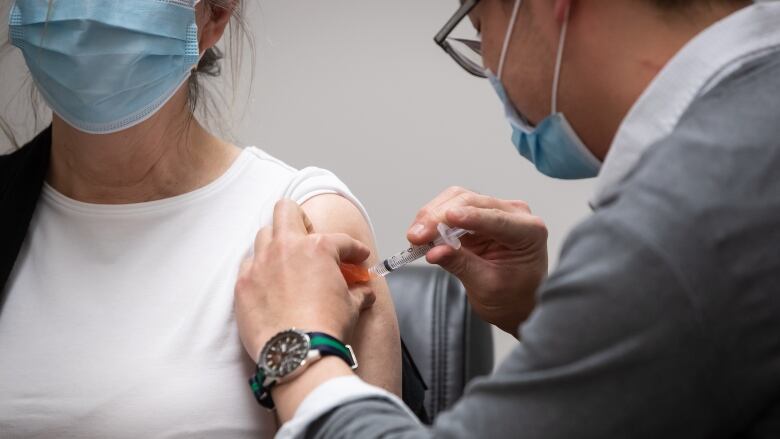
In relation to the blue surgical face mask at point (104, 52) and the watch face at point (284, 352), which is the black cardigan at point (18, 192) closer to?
the blue surgical face mask at point (104, 52)

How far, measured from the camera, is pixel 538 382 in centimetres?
84

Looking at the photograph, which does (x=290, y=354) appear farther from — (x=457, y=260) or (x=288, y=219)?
(x=457, y=260)

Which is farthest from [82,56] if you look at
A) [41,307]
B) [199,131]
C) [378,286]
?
[378,286]

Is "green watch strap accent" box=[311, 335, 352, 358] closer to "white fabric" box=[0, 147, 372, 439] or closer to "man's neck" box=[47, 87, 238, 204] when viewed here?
"white fabric" box=[0, 147, 372, 439]

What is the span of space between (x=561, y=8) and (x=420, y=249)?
1.76 ft

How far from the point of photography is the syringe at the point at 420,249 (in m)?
1.41

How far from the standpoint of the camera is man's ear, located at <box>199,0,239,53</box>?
1.49m

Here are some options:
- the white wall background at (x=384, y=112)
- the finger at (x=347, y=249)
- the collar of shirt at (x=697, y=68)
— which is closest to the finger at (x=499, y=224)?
the finger at (x=347, y=249)

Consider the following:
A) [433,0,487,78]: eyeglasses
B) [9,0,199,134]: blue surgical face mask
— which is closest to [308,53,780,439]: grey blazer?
[433,0,487,78]: eyeglasses

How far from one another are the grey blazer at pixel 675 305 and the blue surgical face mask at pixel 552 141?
0.80ft

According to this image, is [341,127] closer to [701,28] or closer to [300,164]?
[300,164]

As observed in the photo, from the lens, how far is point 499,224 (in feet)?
4.67

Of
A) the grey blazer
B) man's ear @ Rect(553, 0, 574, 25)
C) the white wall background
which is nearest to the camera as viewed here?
the grey blazer

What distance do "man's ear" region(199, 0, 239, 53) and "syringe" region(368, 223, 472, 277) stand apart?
0.44 metres
